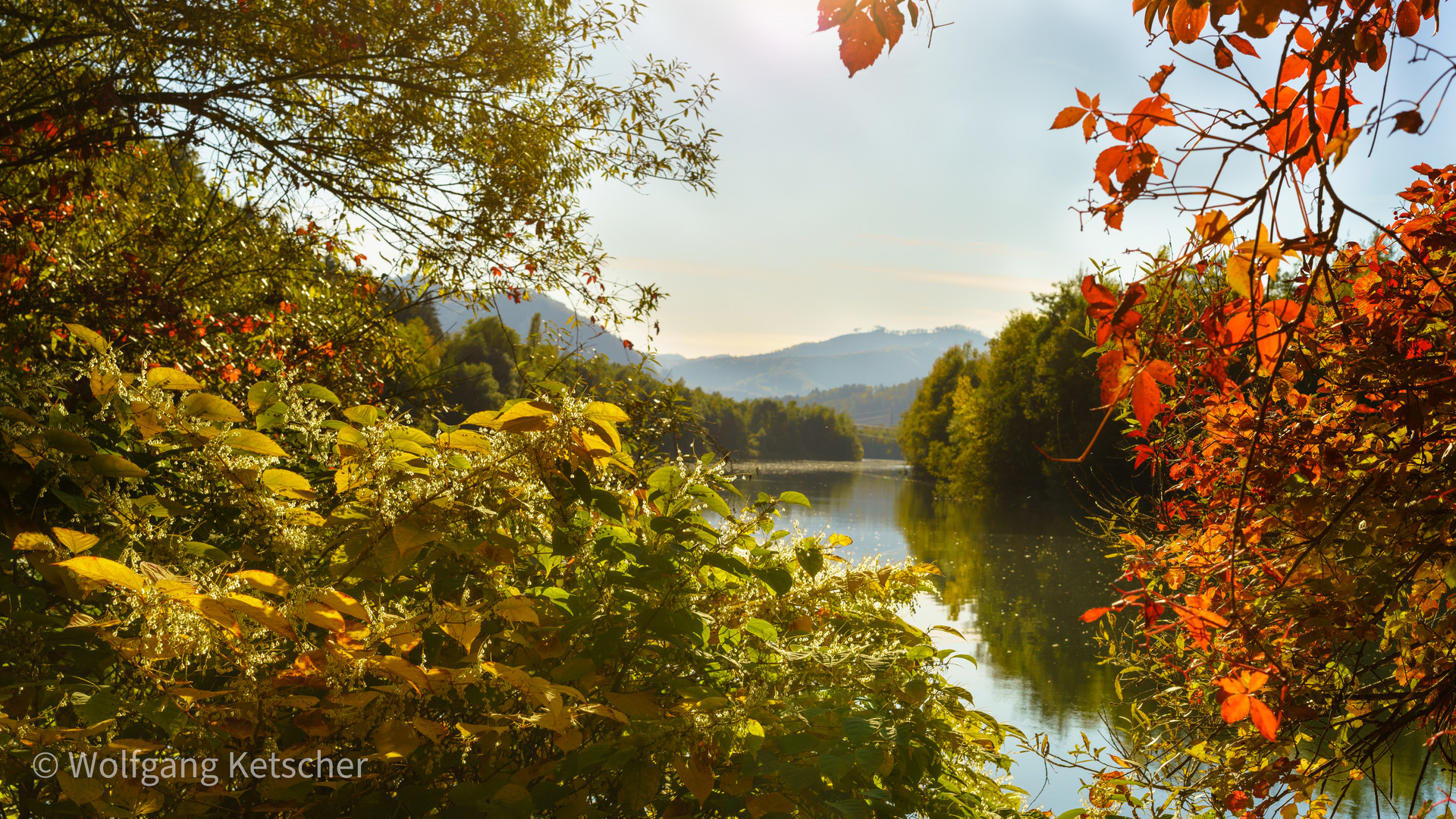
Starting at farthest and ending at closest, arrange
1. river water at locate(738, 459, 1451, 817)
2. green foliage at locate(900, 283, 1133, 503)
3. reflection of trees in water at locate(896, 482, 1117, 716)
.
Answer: green foliage at locate(900, 283, 1133, 503) → reflection of trees in water at locate(896, 482, 1117, 716) → river water at locate(738, 459, 1451, 817)

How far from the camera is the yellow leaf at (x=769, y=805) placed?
1.18 metres

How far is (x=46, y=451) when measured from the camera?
3.88 ft

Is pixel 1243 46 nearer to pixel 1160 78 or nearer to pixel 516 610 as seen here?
pixel 1160 78

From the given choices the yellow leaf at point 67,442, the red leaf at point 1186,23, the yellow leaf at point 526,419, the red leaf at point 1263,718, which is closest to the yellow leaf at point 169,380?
the yellow leaf at point 67,442

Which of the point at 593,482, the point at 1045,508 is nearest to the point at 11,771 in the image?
the point at 593,482

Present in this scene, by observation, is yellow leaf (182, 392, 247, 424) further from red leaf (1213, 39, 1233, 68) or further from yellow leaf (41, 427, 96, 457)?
red leaf (1213, 39, 1233, 68)

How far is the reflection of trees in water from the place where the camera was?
8688 mm

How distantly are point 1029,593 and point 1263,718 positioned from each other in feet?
41.8

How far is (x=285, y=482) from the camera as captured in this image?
49.2 inches

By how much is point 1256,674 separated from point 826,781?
2.69 ft

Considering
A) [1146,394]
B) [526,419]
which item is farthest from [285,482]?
[1146,394]

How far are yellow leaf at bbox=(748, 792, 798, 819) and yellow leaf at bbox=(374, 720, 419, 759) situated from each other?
0.54 meters

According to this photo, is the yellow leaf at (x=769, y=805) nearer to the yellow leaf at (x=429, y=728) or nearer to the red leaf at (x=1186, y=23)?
the yellow leaf at (x=429, y=728)

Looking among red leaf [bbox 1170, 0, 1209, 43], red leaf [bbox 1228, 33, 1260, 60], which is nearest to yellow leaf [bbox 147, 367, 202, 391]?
red leaf [bbox 1170, 0, 1209, 43]
